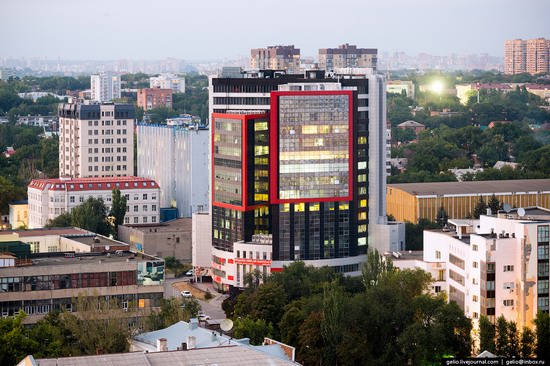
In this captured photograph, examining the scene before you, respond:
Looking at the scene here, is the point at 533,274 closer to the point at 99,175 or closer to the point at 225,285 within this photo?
the point at 225,285

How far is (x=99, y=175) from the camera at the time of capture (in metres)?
78.1

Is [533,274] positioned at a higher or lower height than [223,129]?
lower

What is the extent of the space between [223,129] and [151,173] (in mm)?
20806

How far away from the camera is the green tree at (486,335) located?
126 feet

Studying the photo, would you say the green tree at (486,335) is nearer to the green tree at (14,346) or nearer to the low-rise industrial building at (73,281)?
the low-rise industrial building at (73,281)

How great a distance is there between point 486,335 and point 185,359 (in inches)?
418

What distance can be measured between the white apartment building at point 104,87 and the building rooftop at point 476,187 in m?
100

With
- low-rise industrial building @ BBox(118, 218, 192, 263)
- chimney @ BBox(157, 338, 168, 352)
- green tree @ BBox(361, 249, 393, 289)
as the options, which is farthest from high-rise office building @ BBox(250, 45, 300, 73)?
chimney @ BBox(157, 338, 168, 352)

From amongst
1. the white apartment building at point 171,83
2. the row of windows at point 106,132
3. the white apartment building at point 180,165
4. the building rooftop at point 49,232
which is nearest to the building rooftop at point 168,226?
the white apartment building at point 180,165

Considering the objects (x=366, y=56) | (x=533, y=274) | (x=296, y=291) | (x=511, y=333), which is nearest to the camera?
(x=511, y=333)

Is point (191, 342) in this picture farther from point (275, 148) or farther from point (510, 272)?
point (275, 148)

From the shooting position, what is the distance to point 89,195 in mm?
68938

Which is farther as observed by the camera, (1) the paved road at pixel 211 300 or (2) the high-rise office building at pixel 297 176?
(2) the high-rise office building at pixel 297 176

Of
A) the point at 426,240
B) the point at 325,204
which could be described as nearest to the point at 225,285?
the point at 325,204
